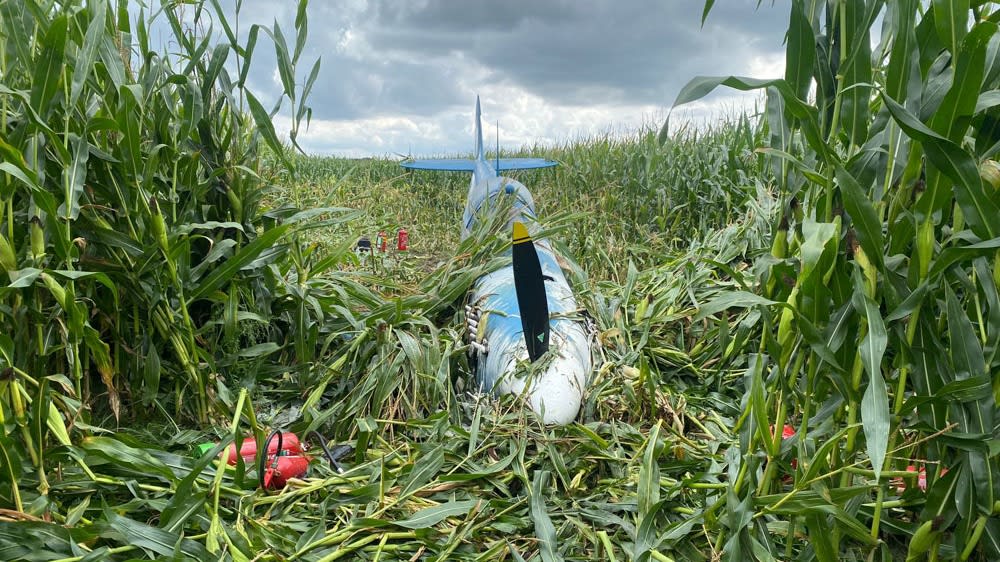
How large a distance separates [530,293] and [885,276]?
6.44 feet

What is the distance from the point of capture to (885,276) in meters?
1.62

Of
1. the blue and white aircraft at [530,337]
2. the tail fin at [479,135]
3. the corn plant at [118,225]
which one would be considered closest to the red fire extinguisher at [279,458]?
the corn plant at [118,225]

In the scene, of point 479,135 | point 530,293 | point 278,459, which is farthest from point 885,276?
point 479,135

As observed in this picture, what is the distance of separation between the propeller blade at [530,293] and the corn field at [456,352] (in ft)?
1.24

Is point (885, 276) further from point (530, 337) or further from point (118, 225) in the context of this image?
point (118, 225)

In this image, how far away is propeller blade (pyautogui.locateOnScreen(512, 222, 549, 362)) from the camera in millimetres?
3342

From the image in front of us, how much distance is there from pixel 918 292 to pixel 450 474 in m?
1.95

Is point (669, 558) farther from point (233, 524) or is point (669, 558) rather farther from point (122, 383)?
point (122, 383)

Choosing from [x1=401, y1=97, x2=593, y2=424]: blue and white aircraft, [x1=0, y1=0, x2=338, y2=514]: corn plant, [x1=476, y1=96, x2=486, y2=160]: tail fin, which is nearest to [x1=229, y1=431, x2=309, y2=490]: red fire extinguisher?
[x1=0, y1=0, x2=338, y2=514]: corn plant

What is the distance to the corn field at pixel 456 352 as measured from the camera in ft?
5.38

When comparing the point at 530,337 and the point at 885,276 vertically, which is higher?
the point at 885,276

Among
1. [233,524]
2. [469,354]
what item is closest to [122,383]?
[233,524]

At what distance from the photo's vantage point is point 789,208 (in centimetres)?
196

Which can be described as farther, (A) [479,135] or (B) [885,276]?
(A) [479,135]
